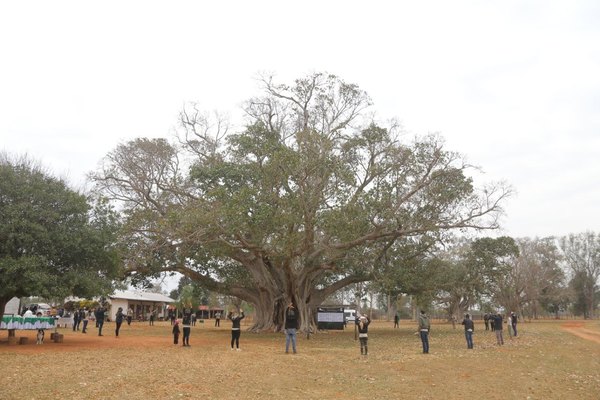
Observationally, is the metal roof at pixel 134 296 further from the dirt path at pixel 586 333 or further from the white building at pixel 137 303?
the dirt path at pixel 586 333

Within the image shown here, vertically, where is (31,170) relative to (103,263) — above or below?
above

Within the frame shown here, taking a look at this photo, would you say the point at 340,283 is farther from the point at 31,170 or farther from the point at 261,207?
the point at 31,170

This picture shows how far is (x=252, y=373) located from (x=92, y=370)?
371 cm

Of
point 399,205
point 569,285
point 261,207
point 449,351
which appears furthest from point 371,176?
point 569,285

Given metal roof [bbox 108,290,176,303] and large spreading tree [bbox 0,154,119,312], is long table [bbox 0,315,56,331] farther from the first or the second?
metal roof [bbox 108,290,176,303]

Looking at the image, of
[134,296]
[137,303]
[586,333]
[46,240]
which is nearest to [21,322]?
[46,240]

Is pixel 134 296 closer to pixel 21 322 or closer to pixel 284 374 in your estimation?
pixel 21 322

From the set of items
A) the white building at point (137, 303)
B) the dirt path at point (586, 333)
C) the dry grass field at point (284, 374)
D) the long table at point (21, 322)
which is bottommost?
the dirt path at point (586, 333)

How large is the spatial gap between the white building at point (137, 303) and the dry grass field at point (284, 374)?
2939cm

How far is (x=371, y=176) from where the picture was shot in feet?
90.7

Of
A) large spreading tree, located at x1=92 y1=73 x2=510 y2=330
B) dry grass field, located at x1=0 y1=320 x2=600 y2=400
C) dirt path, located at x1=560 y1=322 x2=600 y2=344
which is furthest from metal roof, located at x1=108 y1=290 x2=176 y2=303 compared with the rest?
dirt path, located at x1=560 y1=322 x2=600 y2=344

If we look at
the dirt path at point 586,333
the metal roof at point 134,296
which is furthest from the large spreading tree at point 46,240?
the metal roof at point 134,296

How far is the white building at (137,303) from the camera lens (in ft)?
152

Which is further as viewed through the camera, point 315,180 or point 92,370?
point 315,180
